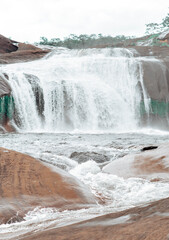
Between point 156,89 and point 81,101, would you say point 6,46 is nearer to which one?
point 81,101

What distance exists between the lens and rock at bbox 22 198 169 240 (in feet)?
4.71

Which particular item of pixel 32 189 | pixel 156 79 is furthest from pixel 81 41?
pixel 32 189

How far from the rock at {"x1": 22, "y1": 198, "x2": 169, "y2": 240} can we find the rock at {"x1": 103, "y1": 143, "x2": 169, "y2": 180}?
3.05 meters

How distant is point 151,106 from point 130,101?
131cm

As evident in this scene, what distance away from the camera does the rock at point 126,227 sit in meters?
1.44

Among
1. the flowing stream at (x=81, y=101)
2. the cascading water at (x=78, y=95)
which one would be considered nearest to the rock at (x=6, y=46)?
the flowing stream at (x=81, y=101)

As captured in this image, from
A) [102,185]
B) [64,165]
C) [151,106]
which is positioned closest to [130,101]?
[151,106]

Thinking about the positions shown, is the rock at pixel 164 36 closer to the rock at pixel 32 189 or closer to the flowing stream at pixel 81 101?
the flowing stream at pixel 81 101

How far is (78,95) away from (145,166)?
13.2m

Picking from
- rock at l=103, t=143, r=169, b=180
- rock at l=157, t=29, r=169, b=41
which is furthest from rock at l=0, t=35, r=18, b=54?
rock at l=103, t=143, r=169, b=180

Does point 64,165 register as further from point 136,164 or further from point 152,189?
point 152,189

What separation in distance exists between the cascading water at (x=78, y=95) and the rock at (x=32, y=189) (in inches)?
484

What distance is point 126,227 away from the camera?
5.17 feet

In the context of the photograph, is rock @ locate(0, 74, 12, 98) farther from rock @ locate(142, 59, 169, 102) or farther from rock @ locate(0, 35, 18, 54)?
rock @ locate(0, 35, 18, 54)
